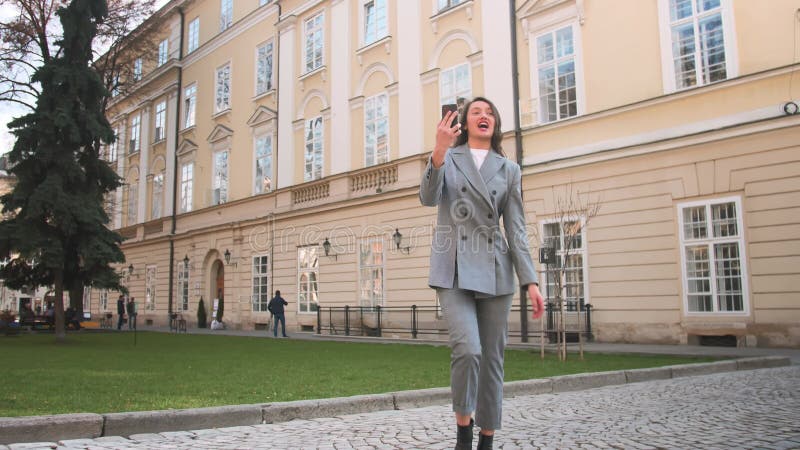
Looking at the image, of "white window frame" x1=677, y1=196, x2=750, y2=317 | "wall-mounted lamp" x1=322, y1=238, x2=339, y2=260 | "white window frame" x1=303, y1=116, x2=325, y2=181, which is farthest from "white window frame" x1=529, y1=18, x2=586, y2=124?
"white window frame" x1=303, y1=116, x2=325, y2=181

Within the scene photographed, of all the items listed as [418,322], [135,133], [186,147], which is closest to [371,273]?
[418,322]

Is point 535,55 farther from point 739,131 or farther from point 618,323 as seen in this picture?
point 618,323

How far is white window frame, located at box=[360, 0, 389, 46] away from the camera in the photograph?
76.9ft

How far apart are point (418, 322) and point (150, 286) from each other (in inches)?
857

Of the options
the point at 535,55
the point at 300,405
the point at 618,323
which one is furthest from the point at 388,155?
the point at 300,405

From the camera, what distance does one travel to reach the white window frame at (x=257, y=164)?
28.1 metres

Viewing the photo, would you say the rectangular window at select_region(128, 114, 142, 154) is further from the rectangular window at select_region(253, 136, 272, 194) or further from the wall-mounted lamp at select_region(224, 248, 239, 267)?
the rectangular window at select_region(253, 136, 272, 194)

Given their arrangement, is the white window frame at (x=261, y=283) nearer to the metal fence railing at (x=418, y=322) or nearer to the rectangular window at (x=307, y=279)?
the rectangular window at (x=307, y=279)

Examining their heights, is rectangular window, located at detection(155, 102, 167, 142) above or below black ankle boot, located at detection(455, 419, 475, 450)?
above

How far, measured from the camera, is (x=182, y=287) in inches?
1347

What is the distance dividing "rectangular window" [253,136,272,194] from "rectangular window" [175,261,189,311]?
7672 millimetres

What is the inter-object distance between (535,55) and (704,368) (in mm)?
10957

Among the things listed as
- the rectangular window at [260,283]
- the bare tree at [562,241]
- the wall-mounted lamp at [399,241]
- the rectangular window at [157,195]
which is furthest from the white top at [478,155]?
the rectangular window at [157,195]

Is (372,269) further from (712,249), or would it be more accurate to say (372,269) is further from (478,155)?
(478,155)
